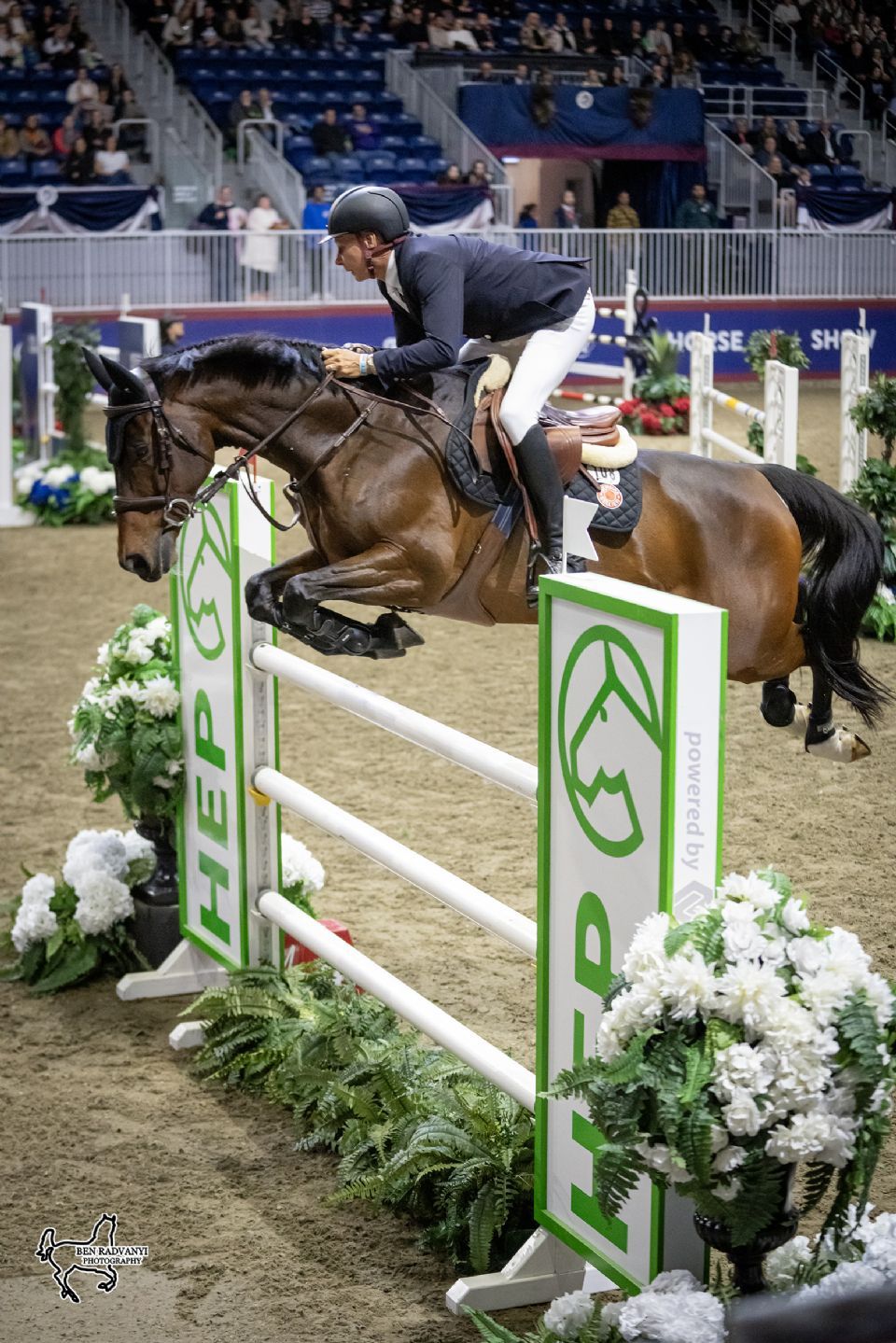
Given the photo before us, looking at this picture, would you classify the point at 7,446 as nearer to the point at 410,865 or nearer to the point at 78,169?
the point at 78,169

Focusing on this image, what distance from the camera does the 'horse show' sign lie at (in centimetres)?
226

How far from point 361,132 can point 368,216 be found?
51.9 ft

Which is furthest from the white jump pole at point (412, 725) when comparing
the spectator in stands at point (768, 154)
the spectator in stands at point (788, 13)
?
the spectator in stands at point (788, 13)

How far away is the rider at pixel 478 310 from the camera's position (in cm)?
391

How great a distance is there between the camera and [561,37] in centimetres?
2123

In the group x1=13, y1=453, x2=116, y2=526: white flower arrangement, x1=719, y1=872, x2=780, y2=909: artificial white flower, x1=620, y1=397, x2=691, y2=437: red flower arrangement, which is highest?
x1=719, y1=872, x2=780, y2=909: artificial white flower

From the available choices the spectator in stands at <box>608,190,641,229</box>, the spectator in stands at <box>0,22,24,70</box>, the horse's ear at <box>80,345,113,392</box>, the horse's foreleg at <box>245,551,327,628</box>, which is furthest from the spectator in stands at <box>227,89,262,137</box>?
the horse's foreleg at <box>245,551,327,628</box>

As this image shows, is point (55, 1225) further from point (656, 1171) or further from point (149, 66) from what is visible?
point (149, 66)

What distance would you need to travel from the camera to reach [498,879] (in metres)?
4.76

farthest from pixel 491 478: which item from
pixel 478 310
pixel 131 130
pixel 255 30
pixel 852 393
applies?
pixel 255 30

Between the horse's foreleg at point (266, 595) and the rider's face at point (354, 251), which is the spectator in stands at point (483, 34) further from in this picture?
the horse's foreleg at point (266, 595)

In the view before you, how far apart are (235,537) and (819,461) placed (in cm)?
867

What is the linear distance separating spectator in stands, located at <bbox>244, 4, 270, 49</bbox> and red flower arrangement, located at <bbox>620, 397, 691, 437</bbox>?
8.83m

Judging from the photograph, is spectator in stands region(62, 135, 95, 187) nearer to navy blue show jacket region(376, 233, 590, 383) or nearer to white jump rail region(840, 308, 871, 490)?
white jump rail region(840, 308, 871, 490)
